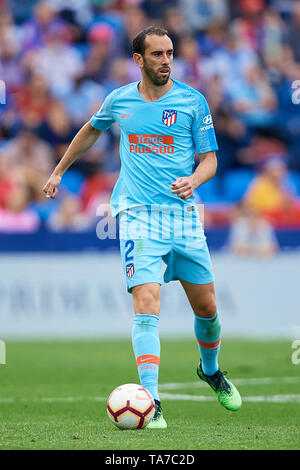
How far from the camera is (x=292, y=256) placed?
1420cm

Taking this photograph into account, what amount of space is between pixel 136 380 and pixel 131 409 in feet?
10.1

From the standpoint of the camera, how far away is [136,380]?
897 cm

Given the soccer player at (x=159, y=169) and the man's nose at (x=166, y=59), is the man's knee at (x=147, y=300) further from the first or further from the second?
the man's nose at (x=166, y=59)

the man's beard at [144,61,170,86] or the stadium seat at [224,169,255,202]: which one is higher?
the man's beard at [144,61,170,86]

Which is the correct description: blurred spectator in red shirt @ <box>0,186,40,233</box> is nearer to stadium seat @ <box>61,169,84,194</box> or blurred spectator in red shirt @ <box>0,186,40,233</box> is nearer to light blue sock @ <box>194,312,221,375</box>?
stadium seat @ <box>61,169,84,194</box>

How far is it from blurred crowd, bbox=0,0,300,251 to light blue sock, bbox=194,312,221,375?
7.11m

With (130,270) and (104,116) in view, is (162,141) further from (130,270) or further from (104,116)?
(130,270)

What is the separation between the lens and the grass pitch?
5.43m

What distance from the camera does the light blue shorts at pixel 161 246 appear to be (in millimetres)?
6531

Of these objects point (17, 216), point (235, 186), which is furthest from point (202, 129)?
point (235, 186)

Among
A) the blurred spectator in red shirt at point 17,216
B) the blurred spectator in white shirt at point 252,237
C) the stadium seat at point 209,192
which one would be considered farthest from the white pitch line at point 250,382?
the stadium seat at point 209,192

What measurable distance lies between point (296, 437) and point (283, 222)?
9.86 metres

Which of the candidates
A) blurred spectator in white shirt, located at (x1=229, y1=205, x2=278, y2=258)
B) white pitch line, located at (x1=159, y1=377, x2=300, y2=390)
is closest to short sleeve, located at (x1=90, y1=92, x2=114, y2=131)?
white pitch line, located at (x1=159, y1=377, x2=300, y2=390)

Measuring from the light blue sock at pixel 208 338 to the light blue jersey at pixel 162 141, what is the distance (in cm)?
96
